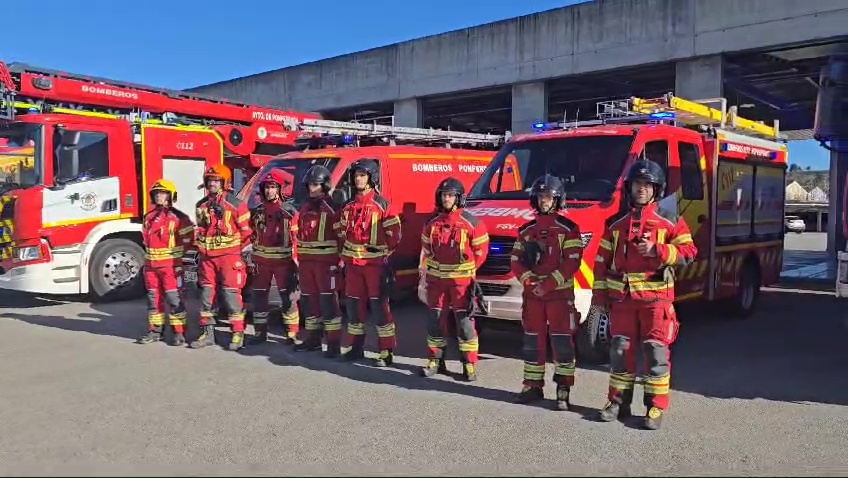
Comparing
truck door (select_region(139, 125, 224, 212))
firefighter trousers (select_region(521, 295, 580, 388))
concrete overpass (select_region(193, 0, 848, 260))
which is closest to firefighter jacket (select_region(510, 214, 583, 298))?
firefighter trousers (select_region(521, 295, 580, 388))

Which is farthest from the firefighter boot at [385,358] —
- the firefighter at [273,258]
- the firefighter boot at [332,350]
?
the firefighter at [273,258]

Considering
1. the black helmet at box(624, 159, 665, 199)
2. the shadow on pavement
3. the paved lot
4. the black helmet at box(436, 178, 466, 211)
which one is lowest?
the shadow on pavement

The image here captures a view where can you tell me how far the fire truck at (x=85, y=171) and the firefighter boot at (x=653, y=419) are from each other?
866cm

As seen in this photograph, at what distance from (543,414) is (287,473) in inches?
83.7

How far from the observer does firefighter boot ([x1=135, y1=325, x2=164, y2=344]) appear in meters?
8.21

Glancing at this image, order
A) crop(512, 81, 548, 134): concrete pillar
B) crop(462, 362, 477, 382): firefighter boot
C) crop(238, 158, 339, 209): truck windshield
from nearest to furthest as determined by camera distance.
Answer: crop(462, 362, 477, 382): firefighter boot
crop(238, 158, 339, 209): truck windshield
crop(512, 81, 548, 134): concrete pillar

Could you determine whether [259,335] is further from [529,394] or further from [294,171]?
[529,394]

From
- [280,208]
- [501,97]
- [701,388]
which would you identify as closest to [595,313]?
[701,388]

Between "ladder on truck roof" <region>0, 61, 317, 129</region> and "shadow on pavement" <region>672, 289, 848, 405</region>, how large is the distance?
8670 mm

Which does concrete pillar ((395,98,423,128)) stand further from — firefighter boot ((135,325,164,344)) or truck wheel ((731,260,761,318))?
firefighter boot ((135,325,164,344))

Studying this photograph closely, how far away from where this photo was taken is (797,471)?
434 centimetres

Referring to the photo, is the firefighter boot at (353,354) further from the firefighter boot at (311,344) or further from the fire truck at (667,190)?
the fire truck at (667,190)

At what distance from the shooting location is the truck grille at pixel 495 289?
22.7 ft

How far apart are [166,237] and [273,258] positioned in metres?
1.26
